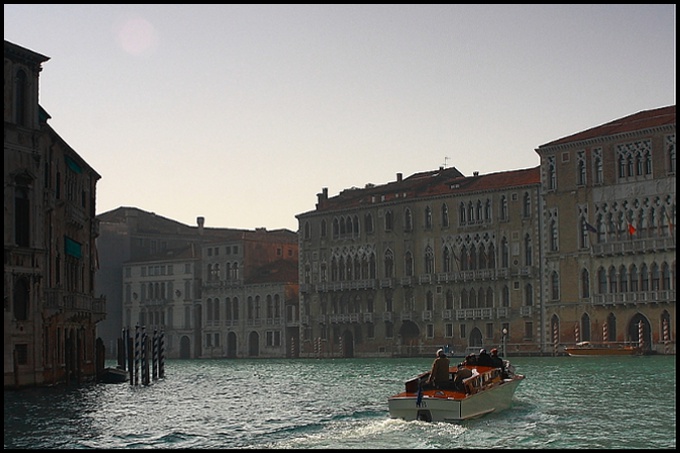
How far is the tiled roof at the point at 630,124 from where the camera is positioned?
5816 cm

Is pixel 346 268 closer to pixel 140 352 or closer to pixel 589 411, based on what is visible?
pixel 140 352

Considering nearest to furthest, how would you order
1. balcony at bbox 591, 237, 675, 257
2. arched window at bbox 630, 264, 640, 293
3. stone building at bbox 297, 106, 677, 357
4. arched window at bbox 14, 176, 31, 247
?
arched window at bbox 14, 176, 31, 247
balcony at bbox 591, 237, 675, 257
stone building at bbox 297, 106, 677, 357
arched window at bbox 630, 264, 640, 293

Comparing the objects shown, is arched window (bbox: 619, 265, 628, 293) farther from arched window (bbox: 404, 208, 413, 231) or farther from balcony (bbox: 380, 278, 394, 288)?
balcony (bbox: 380, 278, 394, 288)

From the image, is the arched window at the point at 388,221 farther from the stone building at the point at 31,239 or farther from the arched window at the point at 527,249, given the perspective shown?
the stone building at the point at 31,239

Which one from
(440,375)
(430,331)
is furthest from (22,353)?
(430,331)

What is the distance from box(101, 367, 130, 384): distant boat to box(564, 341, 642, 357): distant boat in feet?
82.3

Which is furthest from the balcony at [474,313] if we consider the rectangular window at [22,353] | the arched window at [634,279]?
the rectangular window at [22,353]

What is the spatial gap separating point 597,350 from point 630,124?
11183mm

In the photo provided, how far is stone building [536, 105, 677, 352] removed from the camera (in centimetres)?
5747

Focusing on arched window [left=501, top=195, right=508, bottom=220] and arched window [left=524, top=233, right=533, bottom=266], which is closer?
arched window [left=524, top=233, right=533, bottom=266]

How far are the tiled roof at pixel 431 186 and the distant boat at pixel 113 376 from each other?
2941 centimetres

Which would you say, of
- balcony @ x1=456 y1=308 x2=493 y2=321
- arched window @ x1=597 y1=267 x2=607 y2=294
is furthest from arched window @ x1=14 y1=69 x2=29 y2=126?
balcony @ x1=456 y1=308 x2=493 y2=321

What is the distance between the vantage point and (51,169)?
113 feet

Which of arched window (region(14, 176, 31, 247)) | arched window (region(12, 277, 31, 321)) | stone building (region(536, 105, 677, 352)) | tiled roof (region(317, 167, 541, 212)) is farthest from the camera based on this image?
tiled roof (region(317, 167, 541, 212))
